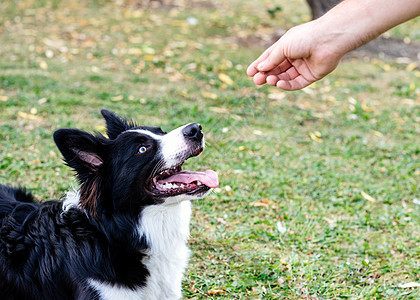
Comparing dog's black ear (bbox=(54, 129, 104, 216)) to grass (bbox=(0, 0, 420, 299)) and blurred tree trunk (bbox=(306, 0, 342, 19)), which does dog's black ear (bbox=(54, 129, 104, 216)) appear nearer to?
grass (bbox=(0, 0, 420, 299))

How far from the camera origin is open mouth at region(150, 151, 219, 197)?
Answer: 2.87 meters

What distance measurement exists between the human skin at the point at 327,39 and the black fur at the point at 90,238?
3.19 feet

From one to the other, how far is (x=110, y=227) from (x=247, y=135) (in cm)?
346

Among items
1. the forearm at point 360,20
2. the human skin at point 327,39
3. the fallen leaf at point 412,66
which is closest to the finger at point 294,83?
the human skin at point 327,39

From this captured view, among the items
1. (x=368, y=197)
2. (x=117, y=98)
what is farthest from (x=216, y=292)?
(x=117, y=98)

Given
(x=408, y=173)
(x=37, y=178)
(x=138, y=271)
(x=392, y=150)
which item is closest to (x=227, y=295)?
(x=138, y=271)

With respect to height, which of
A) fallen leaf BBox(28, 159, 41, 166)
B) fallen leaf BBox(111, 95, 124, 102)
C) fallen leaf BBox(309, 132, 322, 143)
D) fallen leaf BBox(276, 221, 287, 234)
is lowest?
fallen leaf BBox(309, 132, 322, 143)

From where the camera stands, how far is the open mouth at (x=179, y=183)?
2.87 meters

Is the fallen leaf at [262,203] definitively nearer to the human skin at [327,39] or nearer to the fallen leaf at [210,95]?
the human skin at [327,39]

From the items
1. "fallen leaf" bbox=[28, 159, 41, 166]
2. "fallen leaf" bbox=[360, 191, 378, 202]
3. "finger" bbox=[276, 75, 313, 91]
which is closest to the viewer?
"finger" bbox=[276, 75, 313, 91]

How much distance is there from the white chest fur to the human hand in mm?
1041

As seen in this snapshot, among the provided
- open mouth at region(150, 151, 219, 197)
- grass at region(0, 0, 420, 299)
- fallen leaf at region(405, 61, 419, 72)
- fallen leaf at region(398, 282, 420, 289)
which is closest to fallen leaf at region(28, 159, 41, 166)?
grass at region(0, 0, 420, 299)

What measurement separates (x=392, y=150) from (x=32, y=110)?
4.60 m

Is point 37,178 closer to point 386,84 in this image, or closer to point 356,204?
point 356,204
